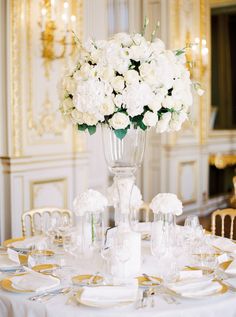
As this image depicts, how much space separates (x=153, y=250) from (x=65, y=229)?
506 millimetres

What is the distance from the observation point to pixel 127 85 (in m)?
2.29

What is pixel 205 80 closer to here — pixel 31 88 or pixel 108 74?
pixel 31 88

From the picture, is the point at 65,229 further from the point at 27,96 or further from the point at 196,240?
the point at 27,96

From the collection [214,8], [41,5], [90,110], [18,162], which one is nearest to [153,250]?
[90,110]

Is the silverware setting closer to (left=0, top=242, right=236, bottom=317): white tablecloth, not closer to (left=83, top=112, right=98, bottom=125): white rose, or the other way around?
(left=0, top=242, right=236, bottom=317): white tablecloth

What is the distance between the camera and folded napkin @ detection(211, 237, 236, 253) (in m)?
2.75

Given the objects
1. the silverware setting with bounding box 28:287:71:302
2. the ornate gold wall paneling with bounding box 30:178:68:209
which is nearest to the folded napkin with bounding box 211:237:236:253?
the silverware setting with bounding box 28:287:71:302

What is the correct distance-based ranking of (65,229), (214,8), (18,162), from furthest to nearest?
(214,8) < (18,162) < (65,229)

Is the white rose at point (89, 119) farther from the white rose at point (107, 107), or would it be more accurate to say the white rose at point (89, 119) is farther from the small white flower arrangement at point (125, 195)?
the small white flower arrangement at point (125, 195)

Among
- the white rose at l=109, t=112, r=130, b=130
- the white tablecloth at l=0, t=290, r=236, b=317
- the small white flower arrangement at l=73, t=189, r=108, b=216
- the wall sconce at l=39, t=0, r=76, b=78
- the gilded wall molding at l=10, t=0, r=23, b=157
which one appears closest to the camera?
the white tablecloth at l=0, t=290, r=236, b=317

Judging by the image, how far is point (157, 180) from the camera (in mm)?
6695

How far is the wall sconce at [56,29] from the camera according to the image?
4.55 meters

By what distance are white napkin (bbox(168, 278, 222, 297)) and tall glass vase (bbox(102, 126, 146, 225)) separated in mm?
455

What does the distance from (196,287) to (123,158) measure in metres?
0.69
